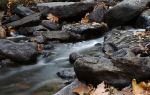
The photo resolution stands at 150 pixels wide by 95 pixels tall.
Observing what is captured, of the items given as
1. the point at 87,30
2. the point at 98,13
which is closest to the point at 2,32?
the point at 87,30

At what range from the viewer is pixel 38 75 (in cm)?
859

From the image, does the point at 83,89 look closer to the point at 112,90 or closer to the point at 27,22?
the point at 112,90

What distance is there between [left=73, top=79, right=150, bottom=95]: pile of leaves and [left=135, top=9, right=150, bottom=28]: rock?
6540 mm

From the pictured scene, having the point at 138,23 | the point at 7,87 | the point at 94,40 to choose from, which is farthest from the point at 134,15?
the point at 7,87

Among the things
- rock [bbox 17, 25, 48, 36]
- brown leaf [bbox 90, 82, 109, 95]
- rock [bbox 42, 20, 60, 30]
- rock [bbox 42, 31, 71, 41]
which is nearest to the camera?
brown leaf [bbox 90, 82, 109, 95]

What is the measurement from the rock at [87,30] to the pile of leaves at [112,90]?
6030 mm

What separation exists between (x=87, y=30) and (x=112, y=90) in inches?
251

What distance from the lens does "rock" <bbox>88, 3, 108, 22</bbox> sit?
41.9 ft

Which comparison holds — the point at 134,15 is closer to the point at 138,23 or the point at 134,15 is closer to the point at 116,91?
the point at 138,23

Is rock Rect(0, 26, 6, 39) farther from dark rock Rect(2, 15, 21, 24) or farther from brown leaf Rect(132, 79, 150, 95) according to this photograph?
brown leaf Rect(132, 79, 150, 95)

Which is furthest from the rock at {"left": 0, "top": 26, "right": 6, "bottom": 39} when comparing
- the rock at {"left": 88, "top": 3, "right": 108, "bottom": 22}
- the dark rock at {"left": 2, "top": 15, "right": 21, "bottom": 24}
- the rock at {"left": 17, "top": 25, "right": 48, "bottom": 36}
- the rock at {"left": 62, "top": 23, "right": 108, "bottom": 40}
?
the rock at {"left": 88, "top": 3, "right": 108, "bottom": 22}

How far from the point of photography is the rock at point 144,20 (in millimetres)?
11461

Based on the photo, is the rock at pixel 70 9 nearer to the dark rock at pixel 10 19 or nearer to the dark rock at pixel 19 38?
the dark rock at pixel 10 19

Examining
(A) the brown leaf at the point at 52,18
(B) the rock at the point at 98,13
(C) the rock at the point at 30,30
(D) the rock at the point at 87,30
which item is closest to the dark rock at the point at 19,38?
(C) the rock at the point at 30,30
